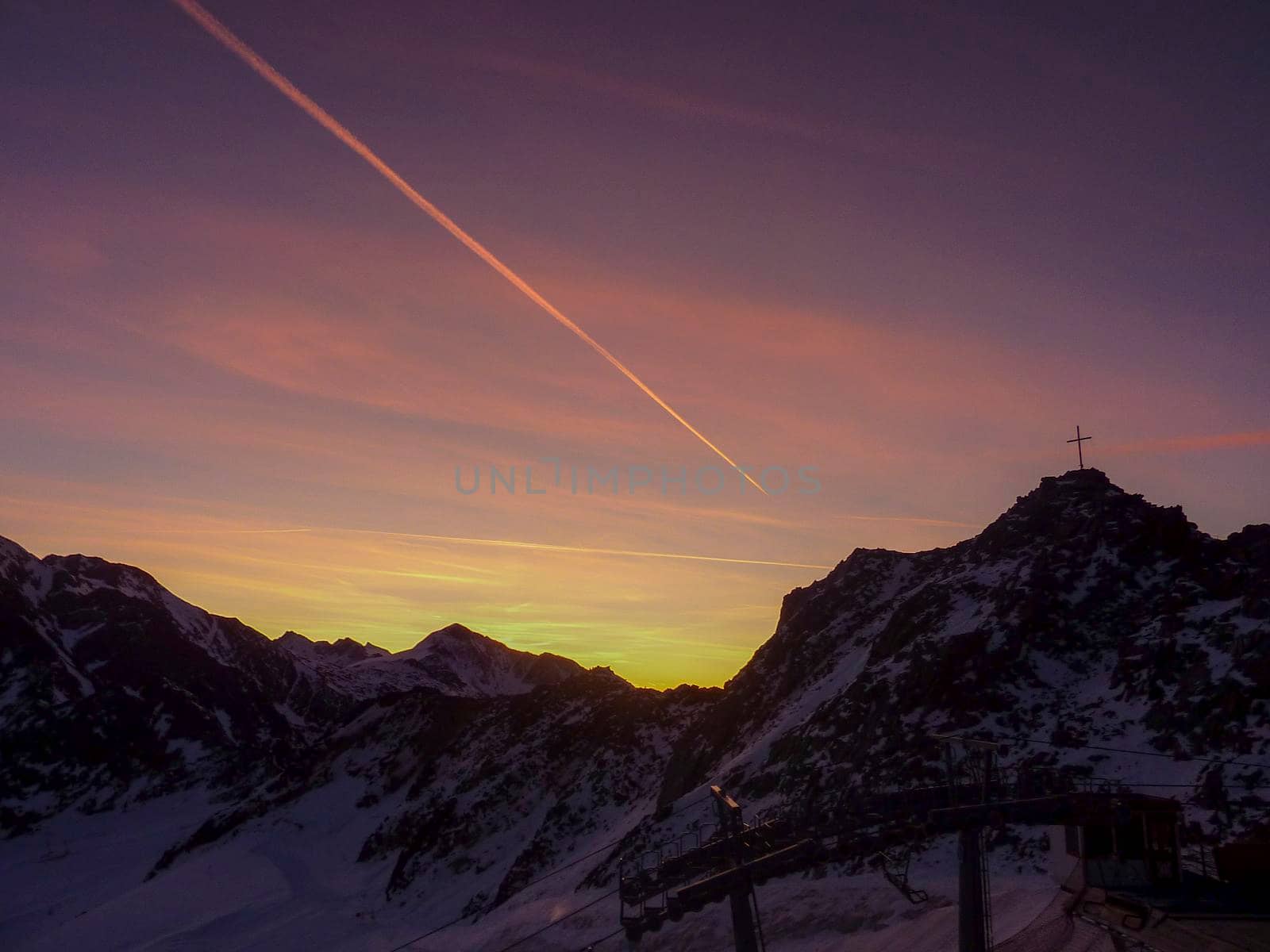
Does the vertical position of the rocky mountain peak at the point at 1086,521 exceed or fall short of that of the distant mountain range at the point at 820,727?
it exceeds it

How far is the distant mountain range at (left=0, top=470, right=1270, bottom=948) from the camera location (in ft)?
145

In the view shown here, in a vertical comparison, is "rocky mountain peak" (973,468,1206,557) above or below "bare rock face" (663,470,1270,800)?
above

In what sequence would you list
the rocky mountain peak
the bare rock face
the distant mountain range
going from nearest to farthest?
the bare rock face → the distant mountain range → the rocky mountain peak

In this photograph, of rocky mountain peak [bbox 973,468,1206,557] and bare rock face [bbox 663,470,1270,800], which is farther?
rocky mountain peak [bbox 973,468,1206,557]

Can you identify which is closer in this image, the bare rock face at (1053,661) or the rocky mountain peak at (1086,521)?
the bare rock face at (1053,661)

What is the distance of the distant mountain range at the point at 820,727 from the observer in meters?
44.2

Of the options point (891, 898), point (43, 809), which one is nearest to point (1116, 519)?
point (891, 898)

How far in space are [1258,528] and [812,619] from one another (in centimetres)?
3801

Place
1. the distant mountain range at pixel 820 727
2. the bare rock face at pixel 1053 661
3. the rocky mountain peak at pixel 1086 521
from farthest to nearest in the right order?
the rocky mountain peak at pixel 1086 521
the distant mountain range at pixel 820 727
the bare rock face at pixel 1053 661

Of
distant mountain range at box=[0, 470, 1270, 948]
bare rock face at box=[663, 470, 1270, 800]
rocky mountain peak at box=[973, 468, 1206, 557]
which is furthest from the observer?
rocky mountain peak at box=[973, 468, 1206, 557]

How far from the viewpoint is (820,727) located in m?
56.2

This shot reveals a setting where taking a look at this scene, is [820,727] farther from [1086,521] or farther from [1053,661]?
[1086,521]

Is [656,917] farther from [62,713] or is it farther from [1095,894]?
[62,713]

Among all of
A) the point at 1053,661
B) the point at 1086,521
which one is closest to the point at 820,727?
the point at 1053,661
